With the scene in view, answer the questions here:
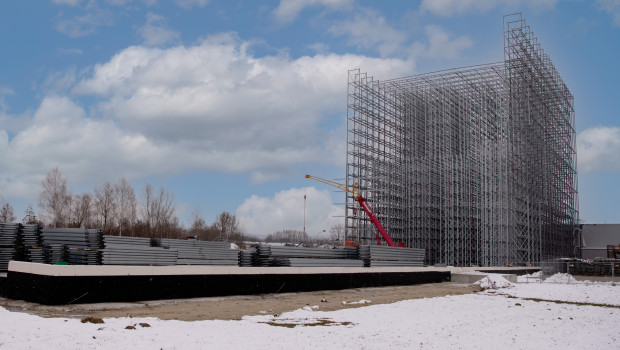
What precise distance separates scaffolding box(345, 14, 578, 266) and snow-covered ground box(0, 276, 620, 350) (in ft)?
113

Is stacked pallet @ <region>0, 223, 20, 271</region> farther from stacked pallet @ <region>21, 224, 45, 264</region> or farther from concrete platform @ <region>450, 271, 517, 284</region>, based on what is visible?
concrete platform @ <region>450, 271, 517, 284</region>

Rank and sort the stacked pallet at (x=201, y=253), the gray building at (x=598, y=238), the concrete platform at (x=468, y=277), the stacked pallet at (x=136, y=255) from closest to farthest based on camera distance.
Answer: the stacked pallet at (x=136, y=255), the stacked pallet at (x=201, y=253), the concrete platform at (x=468, y=277), the gray building at (x=598, y=238)

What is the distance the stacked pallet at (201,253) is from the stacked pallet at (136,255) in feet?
2.79

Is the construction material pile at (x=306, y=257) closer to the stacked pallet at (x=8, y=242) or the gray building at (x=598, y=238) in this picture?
the stacked pallet at (x=8, y=242)

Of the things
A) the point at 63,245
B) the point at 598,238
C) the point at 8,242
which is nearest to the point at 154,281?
the point at 63,245

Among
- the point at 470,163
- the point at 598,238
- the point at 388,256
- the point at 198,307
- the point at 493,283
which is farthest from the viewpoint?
the point at 598,238

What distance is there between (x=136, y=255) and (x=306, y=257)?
35.4 feet

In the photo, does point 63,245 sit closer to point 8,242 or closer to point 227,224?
point 8,242

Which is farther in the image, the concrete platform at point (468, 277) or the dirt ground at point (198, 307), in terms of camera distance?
the concrete platform at point (468, 277)

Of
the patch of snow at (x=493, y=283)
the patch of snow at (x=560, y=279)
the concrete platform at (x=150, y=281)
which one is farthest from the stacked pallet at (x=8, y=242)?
the patch of snow at (x=560, y=279)

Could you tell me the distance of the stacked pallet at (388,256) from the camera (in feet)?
107

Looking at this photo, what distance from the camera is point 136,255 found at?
20.0 meters

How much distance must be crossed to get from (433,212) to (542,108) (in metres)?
16.9

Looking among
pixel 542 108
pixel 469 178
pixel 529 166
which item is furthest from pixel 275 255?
pixel 542 108
